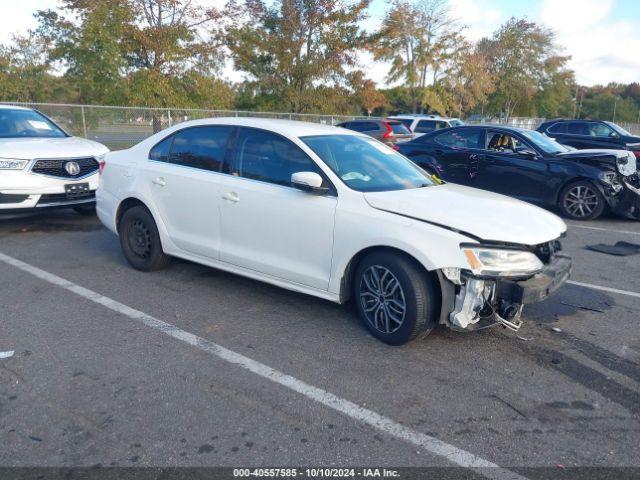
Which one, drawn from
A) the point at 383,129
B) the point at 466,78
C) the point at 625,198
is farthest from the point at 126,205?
the point at 466,78

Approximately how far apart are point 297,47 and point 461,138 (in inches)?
873

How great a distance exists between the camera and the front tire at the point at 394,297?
386 cm

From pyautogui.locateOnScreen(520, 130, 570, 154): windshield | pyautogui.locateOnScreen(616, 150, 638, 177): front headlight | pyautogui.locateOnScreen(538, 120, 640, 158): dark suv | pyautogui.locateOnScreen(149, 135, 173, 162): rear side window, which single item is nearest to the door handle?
pyautogui.locateOnScreen(149, 135, 173, 162): rear side window

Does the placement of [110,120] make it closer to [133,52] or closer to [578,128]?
[133,52]

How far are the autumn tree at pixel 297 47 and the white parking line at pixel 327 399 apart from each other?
2551cm

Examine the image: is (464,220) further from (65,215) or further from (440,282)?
(65,215)

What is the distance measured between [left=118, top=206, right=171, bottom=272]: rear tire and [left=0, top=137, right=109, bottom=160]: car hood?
92.2 inches

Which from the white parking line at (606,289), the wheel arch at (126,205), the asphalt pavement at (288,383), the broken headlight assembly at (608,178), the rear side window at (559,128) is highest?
the rear side window at (559,128)

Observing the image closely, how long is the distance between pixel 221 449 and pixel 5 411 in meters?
1.34

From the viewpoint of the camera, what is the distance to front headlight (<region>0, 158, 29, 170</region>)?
7.11 m

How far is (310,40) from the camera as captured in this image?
3075 cm

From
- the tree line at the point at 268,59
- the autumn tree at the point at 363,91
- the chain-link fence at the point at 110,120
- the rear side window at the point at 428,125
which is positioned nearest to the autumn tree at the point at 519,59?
the tree line at the point at 268,59

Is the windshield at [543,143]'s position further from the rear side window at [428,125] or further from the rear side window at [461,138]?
the rear side window at [428,125]

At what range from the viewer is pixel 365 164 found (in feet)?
15.9
